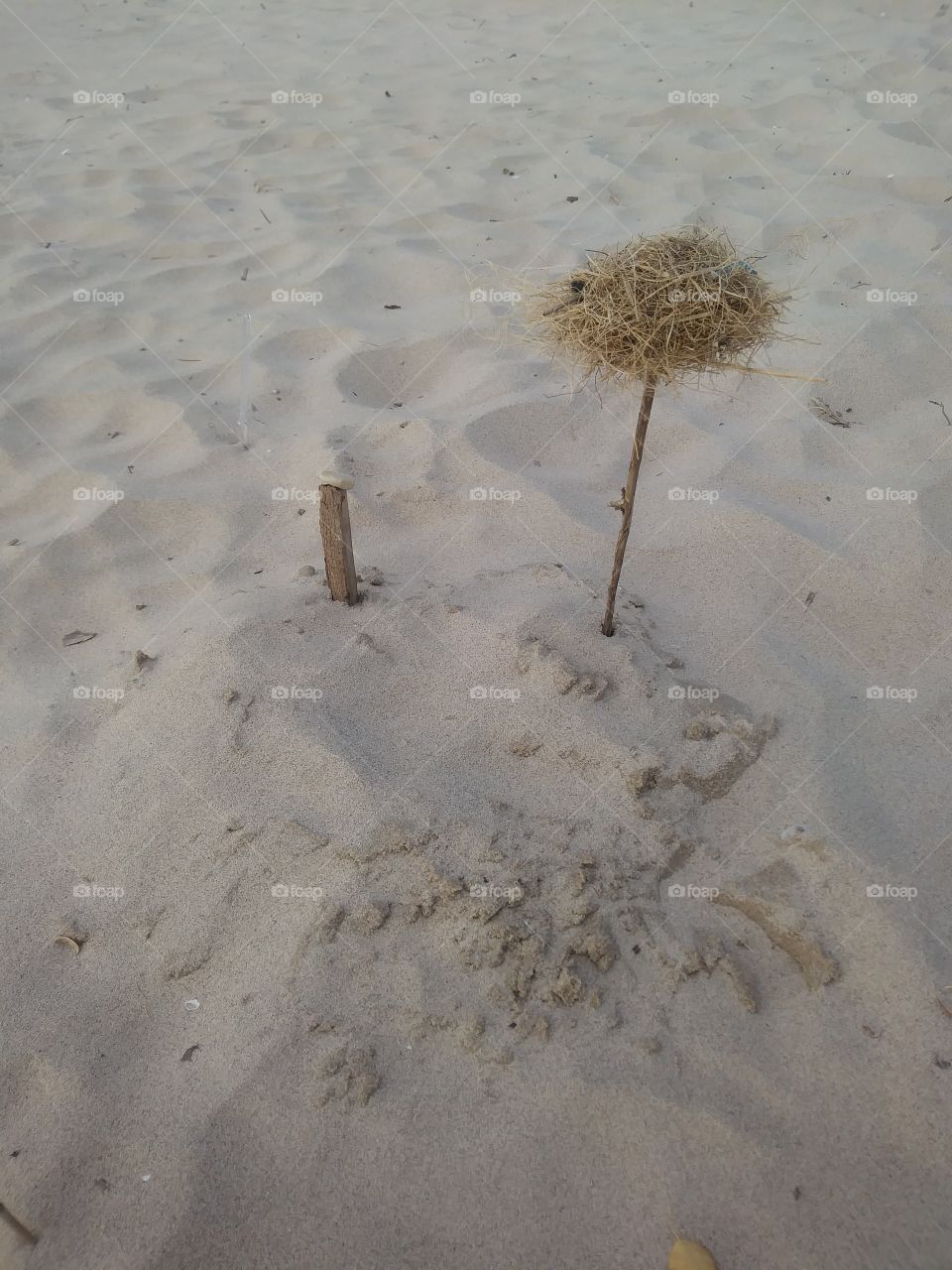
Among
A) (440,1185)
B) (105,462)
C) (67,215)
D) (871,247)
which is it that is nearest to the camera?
(440,1185)

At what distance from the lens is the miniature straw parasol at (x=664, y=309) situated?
187 centimetres

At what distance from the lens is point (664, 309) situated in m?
1.87

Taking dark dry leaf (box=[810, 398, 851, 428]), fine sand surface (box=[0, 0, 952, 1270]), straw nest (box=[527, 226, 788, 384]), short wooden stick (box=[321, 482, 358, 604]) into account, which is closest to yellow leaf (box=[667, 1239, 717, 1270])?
fine sand surface (box=[0, 0, 952, 1270])

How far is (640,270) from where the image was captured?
191 cm

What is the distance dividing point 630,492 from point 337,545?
38.0 inches

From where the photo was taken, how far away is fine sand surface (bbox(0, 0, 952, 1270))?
172cm

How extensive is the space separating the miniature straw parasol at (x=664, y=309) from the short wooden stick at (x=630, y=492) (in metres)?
0.16

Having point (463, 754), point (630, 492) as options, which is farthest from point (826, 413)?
point (463, 754)

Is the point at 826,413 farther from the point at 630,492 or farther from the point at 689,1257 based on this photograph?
the point at 689,1257

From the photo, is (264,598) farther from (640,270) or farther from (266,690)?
(640,270)

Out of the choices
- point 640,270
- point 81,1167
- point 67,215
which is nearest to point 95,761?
point 81,1167

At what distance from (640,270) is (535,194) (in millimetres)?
4159

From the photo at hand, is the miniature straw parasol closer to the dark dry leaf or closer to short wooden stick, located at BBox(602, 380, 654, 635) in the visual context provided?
short wooden stick, located at BBox(602, 380, 654, 635)

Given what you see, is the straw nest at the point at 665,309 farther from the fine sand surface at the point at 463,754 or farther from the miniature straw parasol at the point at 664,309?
the fine sand surface at the point at 463,754
